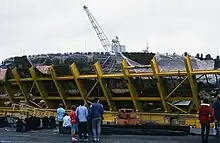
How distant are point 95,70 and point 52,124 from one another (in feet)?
14.3

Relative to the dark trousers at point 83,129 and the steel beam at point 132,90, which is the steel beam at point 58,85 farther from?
the dark trousers at point 83,129

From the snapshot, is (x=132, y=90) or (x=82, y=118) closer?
(x=82, y=118)

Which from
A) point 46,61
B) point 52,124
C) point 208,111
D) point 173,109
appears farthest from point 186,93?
point 46,61

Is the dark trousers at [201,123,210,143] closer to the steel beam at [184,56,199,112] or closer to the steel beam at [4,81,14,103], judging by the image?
the steel beam at [184,56,199,112]

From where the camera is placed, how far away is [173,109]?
86.1ft

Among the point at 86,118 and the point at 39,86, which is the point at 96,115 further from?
the point at 39,86

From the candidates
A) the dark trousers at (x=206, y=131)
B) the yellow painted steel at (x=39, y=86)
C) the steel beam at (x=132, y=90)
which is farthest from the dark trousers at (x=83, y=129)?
the yellow painted steel at (x=39, y=86)

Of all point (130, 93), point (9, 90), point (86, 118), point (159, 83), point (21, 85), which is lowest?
point (86, 118)

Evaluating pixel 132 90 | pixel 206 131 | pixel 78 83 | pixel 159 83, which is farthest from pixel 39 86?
pixel 206 131

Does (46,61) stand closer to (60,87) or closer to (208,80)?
(60,87)

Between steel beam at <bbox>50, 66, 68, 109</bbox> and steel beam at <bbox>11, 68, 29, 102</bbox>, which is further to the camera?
steel beam at <bbox>11, 68, 29, 102</bbox>

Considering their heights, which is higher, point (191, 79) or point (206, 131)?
point (191, 79)

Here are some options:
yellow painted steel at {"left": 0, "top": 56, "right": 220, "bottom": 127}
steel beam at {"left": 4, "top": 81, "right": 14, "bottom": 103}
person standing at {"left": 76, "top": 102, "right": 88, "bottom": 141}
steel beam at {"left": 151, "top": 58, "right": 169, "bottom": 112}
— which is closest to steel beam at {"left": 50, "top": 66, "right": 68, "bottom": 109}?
yellow painted steel at {"left": 0, "top": 56, "right": 220, "bottom": 127}

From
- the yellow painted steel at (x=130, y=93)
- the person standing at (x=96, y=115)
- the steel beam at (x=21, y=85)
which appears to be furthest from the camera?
the steel beam at (x=21, y=85)
